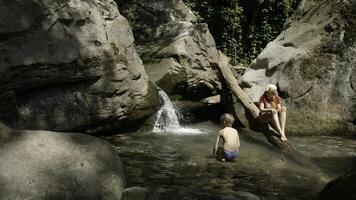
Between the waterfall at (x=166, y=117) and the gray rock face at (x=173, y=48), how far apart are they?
0.91 meters

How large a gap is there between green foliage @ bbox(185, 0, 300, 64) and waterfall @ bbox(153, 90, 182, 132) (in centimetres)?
900

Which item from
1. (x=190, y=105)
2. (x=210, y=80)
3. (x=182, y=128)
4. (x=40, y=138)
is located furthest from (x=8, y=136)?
(x=210, y=80)

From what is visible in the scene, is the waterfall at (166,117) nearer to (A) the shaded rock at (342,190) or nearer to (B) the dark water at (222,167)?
(B) the dark water at (222,167)

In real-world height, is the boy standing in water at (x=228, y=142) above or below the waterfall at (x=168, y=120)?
above

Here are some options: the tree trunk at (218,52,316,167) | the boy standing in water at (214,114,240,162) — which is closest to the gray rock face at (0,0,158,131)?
the tree trunk at (218,52,316,167)

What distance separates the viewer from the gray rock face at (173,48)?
46.3 feet

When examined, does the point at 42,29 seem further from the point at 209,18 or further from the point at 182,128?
the point at 209,18

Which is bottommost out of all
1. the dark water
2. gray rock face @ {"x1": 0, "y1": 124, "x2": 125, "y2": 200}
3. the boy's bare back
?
the dark water

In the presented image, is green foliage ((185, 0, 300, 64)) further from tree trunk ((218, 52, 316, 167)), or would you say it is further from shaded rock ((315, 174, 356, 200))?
shaded rock ((315, 174, 356, 200))

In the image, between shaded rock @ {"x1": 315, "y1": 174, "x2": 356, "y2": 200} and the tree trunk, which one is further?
the tree trunk

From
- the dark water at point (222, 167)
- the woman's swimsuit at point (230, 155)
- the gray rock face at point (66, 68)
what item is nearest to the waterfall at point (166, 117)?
the dark water at point (222, 167)

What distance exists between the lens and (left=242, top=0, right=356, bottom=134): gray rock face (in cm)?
1184

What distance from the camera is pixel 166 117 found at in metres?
12.3

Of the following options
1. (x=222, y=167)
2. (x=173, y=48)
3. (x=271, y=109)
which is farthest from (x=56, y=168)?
(x=173, y=48)
